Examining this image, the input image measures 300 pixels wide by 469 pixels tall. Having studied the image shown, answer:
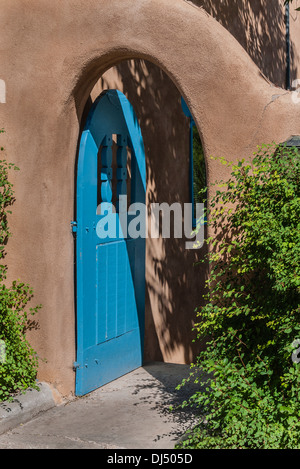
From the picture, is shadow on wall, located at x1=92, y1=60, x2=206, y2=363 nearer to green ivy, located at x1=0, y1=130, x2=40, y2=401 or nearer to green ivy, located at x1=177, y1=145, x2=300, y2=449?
green ivy, located at x1=0, y1=130, x2=40, y2=401

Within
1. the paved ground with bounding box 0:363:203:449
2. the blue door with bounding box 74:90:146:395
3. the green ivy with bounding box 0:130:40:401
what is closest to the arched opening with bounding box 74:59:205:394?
the blue door with bounding box 74:90:146:395

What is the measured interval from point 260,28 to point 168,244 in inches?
144

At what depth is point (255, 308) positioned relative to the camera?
4512 millimetres

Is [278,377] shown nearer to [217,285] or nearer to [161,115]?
[217,285]

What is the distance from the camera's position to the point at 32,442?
4.82 metres

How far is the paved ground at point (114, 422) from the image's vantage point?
4805 mm

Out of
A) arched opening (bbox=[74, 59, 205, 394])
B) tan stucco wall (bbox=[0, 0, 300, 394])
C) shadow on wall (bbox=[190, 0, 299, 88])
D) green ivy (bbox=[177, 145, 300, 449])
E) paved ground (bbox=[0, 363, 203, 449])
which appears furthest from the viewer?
shadow on wall (bbox=[190, 0, 299, 88])

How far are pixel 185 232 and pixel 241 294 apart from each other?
3.01 metres


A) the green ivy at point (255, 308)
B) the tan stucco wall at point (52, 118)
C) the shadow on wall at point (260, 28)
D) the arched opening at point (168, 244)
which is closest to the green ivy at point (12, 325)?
the tan stucco wall at point (52, 118)

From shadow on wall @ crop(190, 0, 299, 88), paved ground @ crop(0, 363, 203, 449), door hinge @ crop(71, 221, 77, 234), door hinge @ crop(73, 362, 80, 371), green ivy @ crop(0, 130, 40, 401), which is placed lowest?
paved ground @ crop(0, 363, 203, 449)

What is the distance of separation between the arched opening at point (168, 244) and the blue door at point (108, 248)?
0.51 metres

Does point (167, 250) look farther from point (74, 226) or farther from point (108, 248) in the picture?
point (74, 226)

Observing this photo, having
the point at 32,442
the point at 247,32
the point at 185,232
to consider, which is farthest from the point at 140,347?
the point at 247,32

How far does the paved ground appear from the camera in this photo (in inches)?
189
